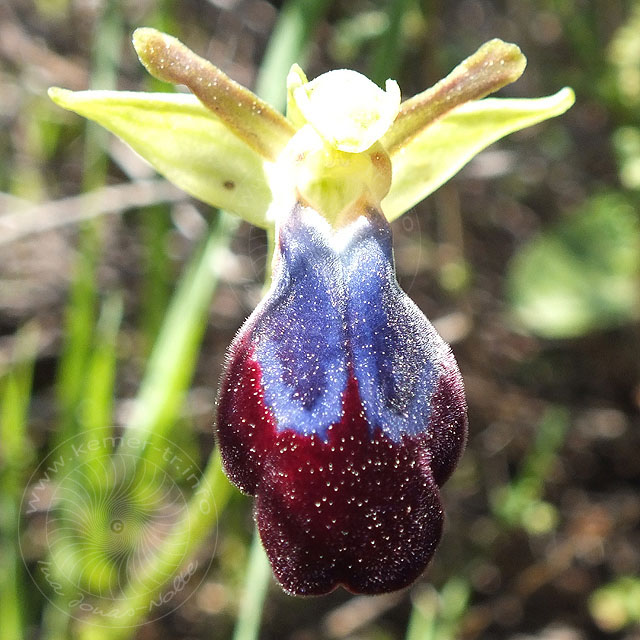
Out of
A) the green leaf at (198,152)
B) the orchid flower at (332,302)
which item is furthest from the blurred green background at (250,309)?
the orchid flower at (332,302)

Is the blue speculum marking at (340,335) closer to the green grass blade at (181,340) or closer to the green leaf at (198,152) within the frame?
the green leaf at (198,152)

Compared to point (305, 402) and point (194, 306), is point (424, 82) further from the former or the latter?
point (305, 402)

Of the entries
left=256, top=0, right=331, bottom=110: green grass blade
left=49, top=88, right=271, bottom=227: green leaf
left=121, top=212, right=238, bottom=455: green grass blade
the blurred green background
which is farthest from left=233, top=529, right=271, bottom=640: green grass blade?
left=256, top=0, right=331, bottom=110: green grass blade

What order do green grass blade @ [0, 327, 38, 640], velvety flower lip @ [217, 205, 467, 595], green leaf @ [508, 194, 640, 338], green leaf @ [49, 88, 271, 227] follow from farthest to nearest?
green leaf @ [508, 194, 640, 338] < green grass blade @ [0, 327, 38, 640] < green leaf @ [49, 88, 271, 227] < velvety flower lip @ [217, 205, 467, 595]

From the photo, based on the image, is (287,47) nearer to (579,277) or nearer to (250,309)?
(250,309)

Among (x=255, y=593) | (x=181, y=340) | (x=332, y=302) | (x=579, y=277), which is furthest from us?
(x=579, y=277)

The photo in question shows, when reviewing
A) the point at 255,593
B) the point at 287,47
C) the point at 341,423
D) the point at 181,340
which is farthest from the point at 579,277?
the point at 341,423

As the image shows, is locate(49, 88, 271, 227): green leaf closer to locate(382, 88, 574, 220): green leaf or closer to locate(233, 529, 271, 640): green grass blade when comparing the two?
locate(382, 88, 574, 220): green leaf

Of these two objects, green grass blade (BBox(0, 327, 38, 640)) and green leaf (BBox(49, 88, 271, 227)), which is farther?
green grass blade (BBox(0, 327, 38, 640))
